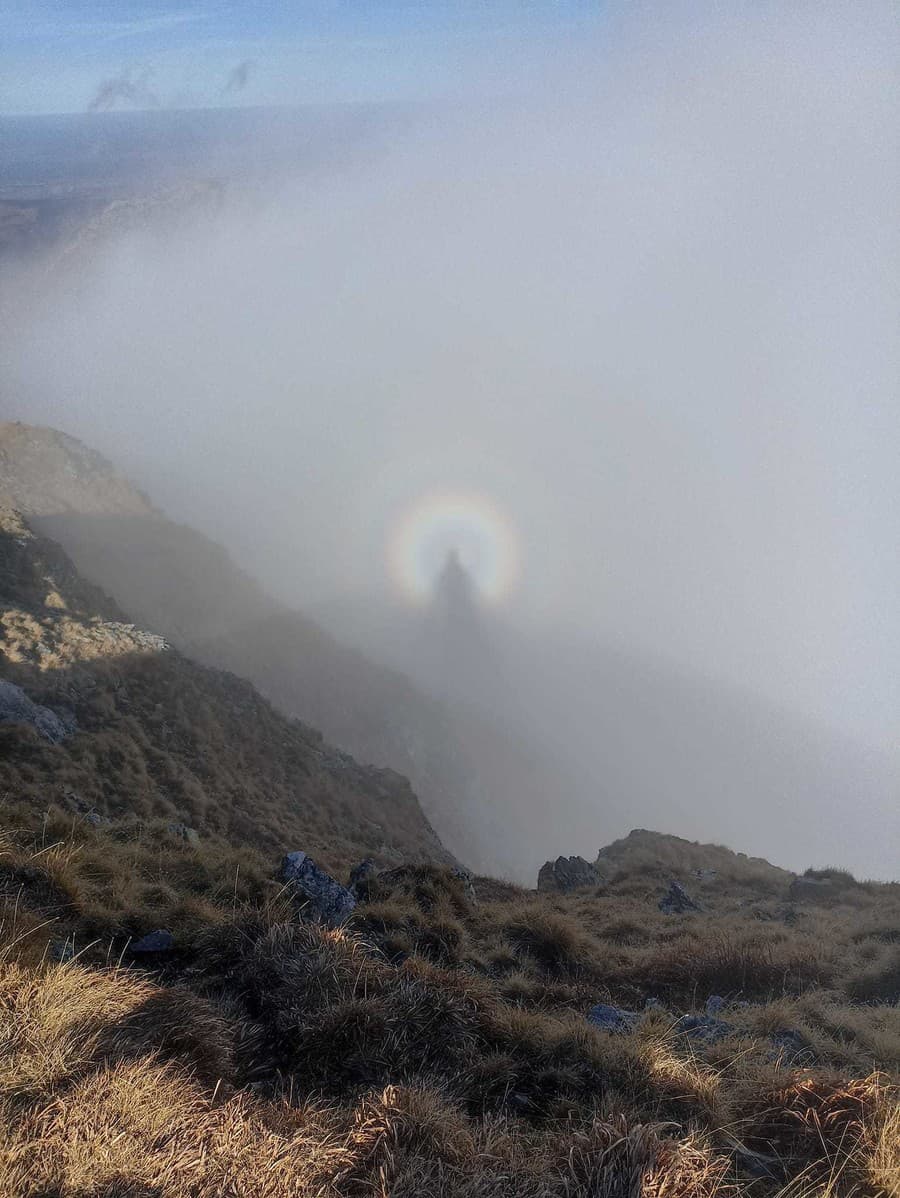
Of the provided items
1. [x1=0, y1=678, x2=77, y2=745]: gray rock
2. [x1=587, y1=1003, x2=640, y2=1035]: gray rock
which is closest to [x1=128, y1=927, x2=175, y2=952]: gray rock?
[x1=587, y1=1003, x2=640, y2=1035]: gray rock

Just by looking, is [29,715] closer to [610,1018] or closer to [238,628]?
[610,1018]

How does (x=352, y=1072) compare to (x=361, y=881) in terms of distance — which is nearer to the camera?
(x=352, y=1072)

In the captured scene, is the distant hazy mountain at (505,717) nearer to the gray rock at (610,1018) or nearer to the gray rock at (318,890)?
the gray rock at (318,890)

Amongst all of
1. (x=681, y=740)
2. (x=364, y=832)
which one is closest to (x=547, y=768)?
(x=681, y=740)

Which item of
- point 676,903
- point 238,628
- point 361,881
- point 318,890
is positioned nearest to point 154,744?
point 361,881

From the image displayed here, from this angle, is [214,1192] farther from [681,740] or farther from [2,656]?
[681,740]
